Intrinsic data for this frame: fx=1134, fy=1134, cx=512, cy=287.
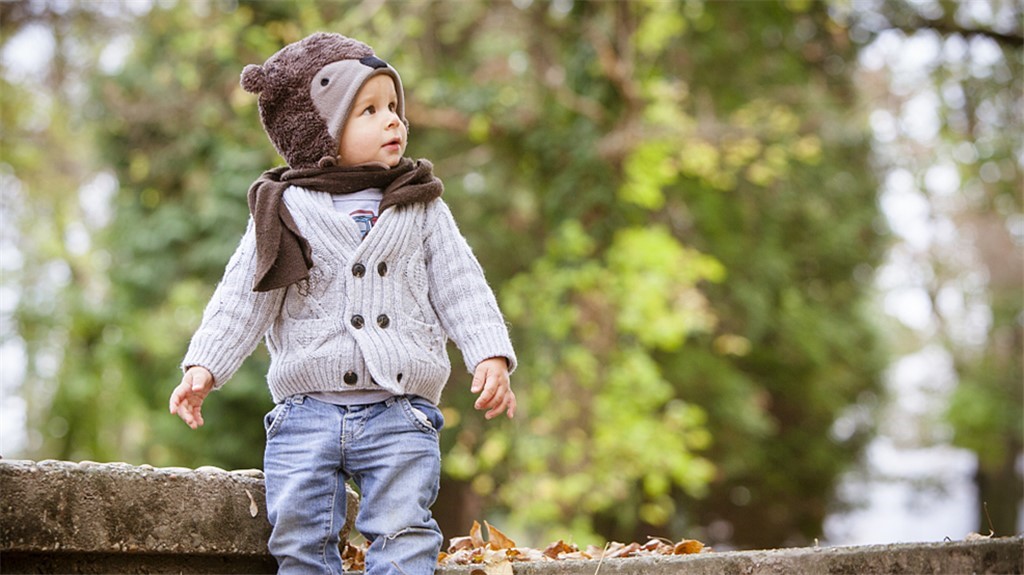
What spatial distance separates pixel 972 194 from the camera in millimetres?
14922

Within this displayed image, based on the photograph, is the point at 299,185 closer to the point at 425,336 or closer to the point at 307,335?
the point at 307,335

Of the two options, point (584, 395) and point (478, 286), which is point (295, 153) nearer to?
point (478, 286)

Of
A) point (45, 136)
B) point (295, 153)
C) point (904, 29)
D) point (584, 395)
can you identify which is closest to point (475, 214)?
point (584, 395)

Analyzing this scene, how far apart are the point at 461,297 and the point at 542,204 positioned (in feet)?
24.3

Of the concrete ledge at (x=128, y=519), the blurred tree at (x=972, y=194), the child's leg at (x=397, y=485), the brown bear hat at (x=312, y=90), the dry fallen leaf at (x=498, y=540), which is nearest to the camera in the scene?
the concrete ledge at (x=128, y=519)

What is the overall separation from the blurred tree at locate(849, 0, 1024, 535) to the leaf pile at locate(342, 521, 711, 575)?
0.88 m

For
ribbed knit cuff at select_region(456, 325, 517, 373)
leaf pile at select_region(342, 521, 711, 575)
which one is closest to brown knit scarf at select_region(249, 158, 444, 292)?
ribbed knit cuff at select_region(456, 325, 517, 373)

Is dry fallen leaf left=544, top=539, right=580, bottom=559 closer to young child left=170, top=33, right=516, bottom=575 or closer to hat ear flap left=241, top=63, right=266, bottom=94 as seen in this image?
young child left=170, top=33, right=516, bottom=575

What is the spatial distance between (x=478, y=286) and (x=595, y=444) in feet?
22.3

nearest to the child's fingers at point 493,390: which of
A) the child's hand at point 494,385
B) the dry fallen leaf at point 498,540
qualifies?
the child's hand at point 494,385

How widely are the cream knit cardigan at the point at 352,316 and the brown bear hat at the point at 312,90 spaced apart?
0.41 ft

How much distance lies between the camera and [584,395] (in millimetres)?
9883

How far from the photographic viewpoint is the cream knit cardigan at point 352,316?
2.75 m

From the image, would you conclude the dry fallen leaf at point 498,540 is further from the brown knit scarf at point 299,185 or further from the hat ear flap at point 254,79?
the hat ear flap at point 254,79
